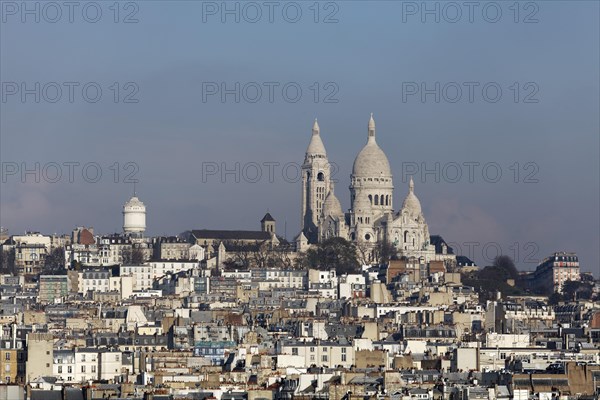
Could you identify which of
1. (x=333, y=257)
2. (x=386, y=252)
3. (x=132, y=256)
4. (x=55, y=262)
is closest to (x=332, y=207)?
(x=386, y=252)

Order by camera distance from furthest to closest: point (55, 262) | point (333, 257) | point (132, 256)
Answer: point (333, 257) < point (132, 256) < point (55, 262)

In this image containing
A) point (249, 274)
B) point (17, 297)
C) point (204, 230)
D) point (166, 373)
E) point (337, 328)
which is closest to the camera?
point (166, 373)

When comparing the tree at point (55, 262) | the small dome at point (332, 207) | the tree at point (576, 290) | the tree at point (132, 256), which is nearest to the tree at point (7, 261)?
the tree at point (55, 262)

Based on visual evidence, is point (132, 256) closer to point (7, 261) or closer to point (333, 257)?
point (7, 261)

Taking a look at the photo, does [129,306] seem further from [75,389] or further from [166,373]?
[75,389]

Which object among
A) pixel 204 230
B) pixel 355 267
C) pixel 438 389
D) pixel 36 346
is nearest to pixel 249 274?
pixel 355 267

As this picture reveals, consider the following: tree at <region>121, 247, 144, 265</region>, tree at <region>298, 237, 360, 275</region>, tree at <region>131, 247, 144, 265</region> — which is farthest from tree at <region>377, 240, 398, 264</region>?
tree at <region>121, 247, 144, 265</region>

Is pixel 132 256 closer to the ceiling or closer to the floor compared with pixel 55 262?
closer to the ceiling

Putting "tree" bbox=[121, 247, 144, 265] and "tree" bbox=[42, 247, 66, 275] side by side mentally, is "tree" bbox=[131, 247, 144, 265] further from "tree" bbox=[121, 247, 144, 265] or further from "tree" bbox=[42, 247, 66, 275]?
"tree" bbox=[42, 247, 66, 275]
